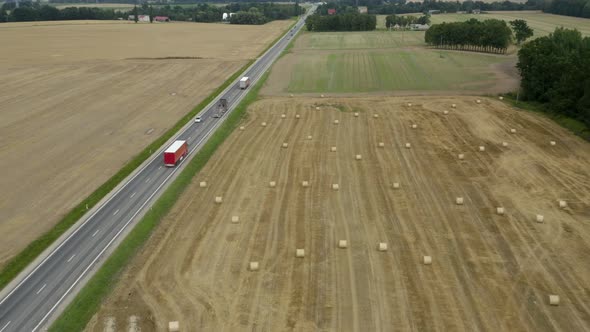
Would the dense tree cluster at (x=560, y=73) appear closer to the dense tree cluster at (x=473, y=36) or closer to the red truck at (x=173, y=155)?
the dense tree cluster at (x=473, y=36)

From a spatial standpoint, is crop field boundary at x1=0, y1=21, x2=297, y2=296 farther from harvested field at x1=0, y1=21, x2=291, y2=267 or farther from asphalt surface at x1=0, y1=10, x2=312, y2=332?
harvested field at x1=0, y1=21, x2=291, y2=267

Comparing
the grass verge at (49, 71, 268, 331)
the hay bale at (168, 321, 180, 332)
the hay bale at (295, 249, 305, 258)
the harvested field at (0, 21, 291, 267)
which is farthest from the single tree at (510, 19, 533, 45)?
the hay bale at (168, 321, 180, 332)

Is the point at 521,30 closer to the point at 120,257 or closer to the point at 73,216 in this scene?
the point at 73,216

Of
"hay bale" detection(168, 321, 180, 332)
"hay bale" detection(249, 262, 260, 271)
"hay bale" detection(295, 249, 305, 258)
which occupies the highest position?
"hay bale" detection(295, 249, 305, 258)

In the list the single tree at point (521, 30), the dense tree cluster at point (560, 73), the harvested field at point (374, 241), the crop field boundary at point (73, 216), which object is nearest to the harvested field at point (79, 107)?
the crop field boundary at point (73, 216)

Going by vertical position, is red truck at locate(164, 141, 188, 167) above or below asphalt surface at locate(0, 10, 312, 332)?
above

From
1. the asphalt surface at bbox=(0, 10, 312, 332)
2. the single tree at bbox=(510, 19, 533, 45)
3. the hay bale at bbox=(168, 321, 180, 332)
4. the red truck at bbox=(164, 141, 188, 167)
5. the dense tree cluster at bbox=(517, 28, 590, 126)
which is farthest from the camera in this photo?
the single tree at bbox=(510, 19, 533, 45)

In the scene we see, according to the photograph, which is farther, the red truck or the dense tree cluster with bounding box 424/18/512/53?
the dense tree cluster with bounding box 424/18/512/53
